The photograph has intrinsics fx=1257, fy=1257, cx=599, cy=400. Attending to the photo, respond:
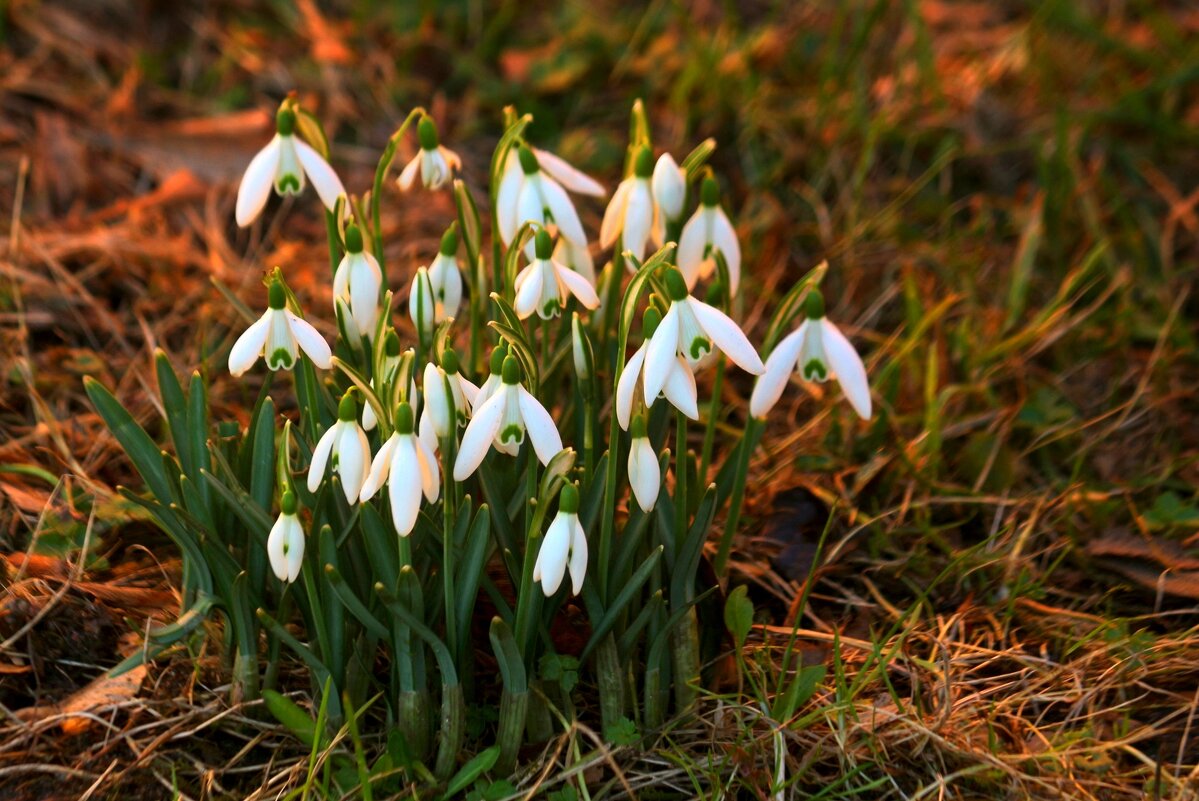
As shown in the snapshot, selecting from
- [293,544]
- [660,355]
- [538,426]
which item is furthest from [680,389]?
[293,544]

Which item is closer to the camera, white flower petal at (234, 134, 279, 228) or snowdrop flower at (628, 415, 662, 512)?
snowdrop flower at (628, 415, 662, 512)

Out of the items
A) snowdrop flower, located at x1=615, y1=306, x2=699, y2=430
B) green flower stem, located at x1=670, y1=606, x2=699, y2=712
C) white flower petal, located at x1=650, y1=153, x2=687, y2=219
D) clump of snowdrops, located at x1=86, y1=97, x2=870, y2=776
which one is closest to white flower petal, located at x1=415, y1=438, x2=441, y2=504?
clump of snowdrops, located at x1=86, y1=97, x2=870, y2=776

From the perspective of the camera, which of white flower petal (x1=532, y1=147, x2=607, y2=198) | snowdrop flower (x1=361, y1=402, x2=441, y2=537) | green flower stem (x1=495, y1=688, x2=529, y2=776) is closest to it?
snowdrop flower (x1=361, y1=402, x2=441, y2=537)

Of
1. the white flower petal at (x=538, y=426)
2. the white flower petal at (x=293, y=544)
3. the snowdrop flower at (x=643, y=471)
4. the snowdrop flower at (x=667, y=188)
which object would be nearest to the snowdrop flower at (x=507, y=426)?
the white flower petal at (x=538, y=426)

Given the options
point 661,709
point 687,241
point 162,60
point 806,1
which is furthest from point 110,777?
point 806,1

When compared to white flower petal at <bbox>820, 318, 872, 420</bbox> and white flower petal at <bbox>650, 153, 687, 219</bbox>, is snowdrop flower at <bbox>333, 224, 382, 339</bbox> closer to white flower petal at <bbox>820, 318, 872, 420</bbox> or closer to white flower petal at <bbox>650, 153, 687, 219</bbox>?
white flower petal at <bbox>650, 153, 687, 219</bbox>

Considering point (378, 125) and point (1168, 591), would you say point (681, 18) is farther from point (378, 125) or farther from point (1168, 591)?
point (1168, 591)
